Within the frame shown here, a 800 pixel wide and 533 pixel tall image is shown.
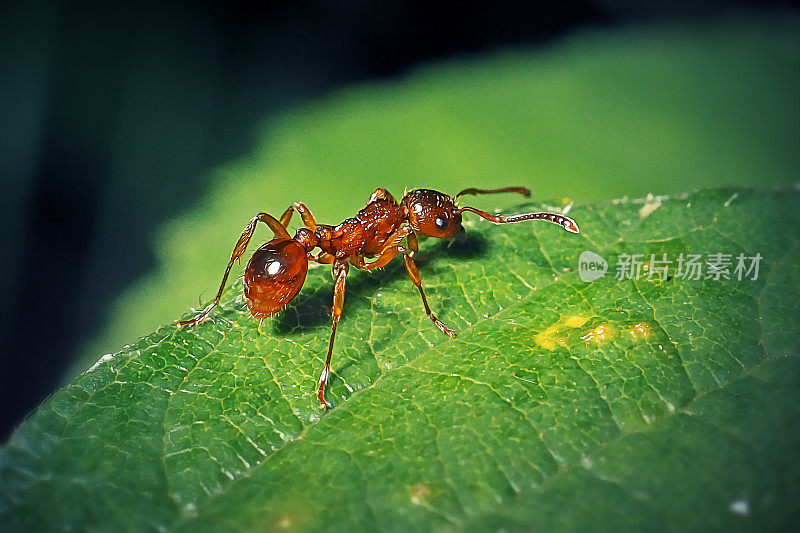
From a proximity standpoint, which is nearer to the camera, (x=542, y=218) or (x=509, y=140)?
(x=542, y=218)

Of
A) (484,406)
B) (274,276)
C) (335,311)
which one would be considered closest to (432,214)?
(335,311)

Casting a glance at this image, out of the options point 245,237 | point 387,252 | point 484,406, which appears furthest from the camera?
point 245,237

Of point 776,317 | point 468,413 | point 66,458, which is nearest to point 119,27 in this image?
point 66,458

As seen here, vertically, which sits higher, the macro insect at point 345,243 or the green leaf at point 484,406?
the macro insect at point 345,243

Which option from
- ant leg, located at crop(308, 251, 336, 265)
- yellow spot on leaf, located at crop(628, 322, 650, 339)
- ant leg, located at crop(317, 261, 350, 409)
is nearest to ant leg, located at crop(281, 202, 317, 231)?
ant leg, located at crop(308, 251, 336, 265)

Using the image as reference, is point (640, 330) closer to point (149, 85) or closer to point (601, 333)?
point (601, 333)

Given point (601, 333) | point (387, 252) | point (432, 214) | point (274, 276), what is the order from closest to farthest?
point (601, 333) → point (274, 276) → point (387, 252) → point (432, 214)

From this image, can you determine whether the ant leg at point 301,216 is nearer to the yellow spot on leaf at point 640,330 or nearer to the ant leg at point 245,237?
the ant leg at point 245,237

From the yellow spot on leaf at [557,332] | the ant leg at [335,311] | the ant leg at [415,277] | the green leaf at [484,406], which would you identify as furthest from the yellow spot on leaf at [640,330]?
the ant leg at [335,311]
